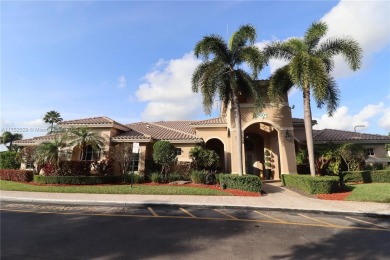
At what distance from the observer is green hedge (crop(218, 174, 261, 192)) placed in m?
15.2

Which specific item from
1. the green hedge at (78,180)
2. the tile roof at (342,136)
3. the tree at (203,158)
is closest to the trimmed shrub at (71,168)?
the green hedge at (78,180)

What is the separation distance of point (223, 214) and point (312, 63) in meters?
11.3

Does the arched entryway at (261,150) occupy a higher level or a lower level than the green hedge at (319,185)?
higher

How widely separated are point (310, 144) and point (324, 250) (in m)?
11.4

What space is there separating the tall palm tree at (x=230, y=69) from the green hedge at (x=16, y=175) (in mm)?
14579

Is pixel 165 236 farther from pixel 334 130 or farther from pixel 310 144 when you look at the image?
pixel 334 130

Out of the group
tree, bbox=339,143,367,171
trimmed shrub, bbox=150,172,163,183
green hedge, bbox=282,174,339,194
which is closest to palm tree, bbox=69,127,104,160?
trimmed shrub, bbox=150,172,163,183

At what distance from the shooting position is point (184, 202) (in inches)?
470

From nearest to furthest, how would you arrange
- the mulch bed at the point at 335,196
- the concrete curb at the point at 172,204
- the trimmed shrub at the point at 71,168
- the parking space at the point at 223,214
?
the parking space at the point at 223,214 < the concrete curb at the point at 172,204 < the mulch bed at the point at 335,196 < the trimmed shrub at the point at 71,168

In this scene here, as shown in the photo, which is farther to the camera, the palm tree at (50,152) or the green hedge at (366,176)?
the green hedge at (366,176)

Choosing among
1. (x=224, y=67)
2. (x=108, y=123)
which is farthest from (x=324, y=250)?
(x=108, y=123)

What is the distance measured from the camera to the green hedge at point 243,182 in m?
15.2

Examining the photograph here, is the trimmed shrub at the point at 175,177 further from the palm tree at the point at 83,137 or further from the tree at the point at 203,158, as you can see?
the palm tree at the point at 83,137

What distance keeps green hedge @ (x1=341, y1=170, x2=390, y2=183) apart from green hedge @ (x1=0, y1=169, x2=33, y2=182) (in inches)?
949
